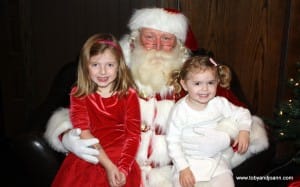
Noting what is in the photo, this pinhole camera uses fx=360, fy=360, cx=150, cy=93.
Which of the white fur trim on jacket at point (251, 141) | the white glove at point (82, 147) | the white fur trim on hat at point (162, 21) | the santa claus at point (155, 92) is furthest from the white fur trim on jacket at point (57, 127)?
the white fur trim on jacket at point (251, 141)

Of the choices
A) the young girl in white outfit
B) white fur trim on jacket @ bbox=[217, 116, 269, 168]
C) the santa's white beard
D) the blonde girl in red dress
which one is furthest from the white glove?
white fur trim on jacket @ bbox=[217, 116, 269, 168]

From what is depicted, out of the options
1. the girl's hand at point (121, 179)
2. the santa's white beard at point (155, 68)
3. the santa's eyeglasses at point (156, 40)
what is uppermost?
the santa's eyeglasses at point (156, 40)

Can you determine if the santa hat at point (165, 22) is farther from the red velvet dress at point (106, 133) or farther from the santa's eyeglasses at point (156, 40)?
the red velvet dress at point (106, 133)

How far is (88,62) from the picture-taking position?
1777 millimetres

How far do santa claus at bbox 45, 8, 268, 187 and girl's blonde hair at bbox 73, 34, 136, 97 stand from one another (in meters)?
0.20

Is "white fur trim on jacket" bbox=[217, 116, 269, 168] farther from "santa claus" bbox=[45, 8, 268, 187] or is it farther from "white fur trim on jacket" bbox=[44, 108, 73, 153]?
"white fur trim on jacket" bbox=[44, 108, 73, 153]

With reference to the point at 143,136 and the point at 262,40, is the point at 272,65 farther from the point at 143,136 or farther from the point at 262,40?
the point at 143,136

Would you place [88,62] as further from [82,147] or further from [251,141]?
[251,141]

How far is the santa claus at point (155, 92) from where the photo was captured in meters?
1.91

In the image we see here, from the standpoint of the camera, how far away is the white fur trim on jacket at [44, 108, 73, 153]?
6.22 ft

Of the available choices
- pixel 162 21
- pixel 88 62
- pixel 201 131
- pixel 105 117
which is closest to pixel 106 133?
pixel 105 117

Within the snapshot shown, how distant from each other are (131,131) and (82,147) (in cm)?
26

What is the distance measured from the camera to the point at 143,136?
1993 millimetres

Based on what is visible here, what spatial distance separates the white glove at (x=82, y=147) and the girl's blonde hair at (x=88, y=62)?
0.68 ft
